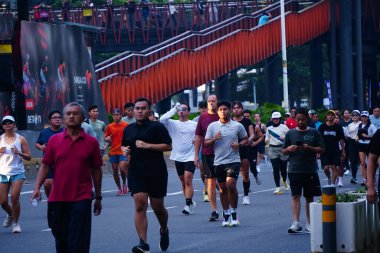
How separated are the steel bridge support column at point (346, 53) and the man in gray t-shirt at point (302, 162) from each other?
41.6 m

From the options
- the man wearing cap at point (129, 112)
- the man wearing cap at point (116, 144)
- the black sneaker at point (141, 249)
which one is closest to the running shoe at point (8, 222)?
the black sneaker at point (141, 249)

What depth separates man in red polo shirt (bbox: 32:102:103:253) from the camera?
38.1 feet

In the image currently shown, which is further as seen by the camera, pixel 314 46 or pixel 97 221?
pixel 314 46

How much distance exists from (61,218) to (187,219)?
27.2 feet

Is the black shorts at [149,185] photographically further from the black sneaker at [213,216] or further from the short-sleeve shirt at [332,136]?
the short-sleeve shirt at [332,136]

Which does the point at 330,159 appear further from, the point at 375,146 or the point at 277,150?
the point at 375,146

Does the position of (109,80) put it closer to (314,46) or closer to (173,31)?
(173,31)

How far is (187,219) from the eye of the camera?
19.9m

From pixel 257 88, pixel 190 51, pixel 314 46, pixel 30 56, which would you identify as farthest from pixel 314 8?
pixel 257 88

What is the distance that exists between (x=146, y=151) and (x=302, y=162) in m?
2.85

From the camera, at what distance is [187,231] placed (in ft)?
58.2

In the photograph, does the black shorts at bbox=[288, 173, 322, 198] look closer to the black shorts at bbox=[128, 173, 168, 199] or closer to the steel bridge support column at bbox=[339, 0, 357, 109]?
the black shorts at bbox=[128, 173, 168, 199]

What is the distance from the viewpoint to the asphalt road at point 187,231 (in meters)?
15.6

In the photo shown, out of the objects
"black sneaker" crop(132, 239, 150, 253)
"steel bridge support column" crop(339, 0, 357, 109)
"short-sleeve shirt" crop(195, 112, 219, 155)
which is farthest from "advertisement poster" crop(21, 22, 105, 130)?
"steel bridge support column" crop(339, 0, 357, 109)
